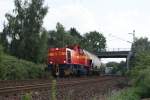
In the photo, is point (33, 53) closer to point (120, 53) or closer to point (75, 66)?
point (75, 66)

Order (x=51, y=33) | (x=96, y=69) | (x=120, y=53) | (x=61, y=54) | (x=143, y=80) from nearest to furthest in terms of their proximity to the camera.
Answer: (x=143, y=80) → (x=61, y=54) → (x=96, y=69) → (x=120, y=53) → (x=51, y=33)

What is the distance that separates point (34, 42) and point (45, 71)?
2205 centimetres

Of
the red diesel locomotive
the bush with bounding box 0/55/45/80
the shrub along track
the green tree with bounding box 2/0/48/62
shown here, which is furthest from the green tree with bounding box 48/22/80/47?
the shrub along track

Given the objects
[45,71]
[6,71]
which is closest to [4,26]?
[45,71]

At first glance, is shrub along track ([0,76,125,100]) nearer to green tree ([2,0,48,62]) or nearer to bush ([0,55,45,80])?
bush ([0,55,45,80])

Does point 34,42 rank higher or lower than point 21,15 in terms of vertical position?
lower

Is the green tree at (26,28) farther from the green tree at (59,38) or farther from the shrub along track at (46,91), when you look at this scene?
the shrub along track at (46,91)

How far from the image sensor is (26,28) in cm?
6838

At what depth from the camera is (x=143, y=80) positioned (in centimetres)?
2295

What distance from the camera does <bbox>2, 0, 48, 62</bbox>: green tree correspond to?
66.1 metres

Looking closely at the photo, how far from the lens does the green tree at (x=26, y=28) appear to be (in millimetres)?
66062

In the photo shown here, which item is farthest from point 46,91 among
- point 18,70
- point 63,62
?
point 63,62

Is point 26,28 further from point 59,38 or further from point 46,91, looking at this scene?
point 46,91

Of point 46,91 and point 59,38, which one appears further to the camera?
point 59,38
